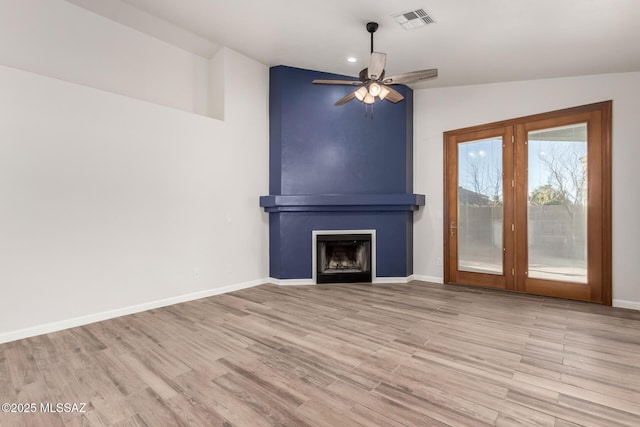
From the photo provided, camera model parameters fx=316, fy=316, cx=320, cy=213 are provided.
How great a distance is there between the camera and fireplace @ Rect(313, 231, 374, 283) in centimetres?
519

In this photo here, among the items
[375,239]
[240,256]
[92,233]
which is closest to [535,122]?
[375,239]

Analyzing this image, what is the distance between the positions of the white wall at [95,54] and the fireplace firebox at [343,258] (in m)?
2.88

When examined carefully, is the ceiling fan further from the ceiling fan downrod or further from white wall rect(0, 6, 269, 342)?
white wall rect(0, 6, 269, 342)

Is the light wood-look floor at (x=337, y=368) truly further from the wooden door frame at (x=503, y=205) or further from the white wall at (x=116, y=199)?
the wooden door frame at (x=503, y=205)

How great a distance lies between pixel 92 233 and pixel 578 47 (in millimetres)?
5730

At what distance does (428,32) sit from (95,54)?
3.86 meters

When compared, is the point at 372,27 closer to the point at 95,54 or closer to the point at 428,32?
the point at 428,32

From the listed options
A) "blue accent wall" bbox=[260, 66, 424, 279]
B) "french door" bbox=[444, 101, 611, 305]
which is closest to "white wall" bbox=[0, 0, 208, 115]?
"blue accent wall" bbox=[260, 66, 424, 279]

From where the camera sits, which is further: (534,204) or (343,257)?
(343,257)

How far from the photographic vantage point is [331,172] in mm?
5184

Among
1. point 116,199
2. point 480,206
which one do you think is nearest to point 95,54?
point 116,199

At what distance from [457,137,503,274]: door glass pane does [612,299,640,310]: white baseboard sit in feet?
4.31

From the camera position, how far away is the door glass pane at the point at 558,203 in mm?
4227

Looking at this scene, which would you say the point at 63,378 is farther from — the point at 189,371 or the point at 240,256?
the point at 240,256
